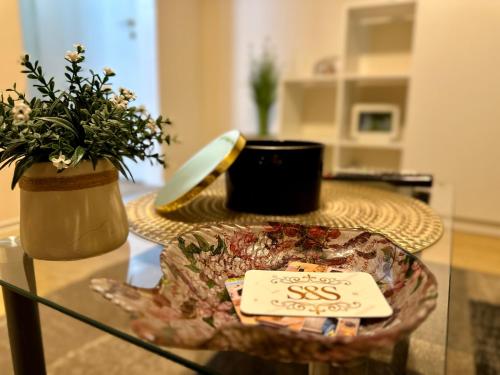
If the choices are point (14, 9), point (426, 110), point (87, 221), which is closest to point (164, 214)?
point (87, 221)

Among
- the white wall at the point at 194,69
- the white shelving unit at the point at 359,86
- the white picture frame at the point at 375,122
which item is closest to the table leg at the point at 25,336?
the white shelving unit at the point at 359,86

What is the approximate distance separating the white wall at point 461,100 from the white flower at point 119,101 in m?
1.55

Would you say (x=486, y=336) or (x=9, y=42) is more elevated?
(x=9, y=42)

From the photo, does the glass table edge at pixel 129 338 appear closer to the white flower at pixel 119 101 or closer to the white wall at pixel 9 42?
the white flower at pixel 119 101

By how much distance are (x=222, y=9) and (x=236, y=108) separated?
0.68 meters

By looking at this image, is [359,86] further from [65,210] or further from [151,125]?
[65,210]

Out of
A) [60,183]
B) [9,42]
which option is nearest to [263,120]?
[9,42]

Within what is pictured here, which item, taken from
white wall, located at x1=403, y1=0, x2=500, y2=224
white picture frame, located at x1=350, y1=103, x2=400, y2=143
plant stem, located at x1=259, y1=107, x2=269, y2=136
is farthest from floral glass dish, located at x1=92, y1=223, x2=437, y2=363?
plant stem, located at x1=259, y1=107, x2=269, y2=136

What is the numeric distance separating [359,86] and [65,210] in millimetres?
1902

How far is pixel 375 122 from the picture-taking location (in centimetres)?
195

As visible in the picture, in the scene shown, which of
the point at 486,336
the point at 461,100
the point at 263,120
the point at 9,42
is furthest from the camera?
the point at 263,120

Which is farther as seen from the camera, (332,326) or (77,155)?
(77,155)

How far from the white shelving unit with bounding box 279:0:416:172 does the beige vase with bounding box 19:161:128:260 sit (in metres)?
1.58

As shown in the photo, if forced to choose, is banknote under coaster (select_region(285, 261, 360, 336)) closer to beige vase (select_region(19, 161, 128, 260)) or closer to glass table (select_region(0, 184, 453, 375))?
glass table (select_region(0, 184, 453, 375))
